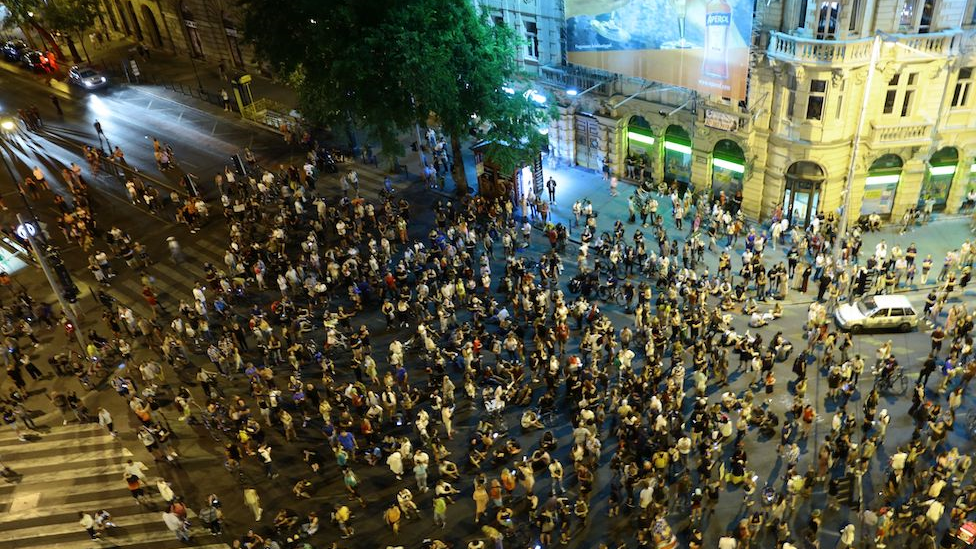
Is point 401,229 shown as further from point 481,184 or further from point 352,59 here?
point 352,59

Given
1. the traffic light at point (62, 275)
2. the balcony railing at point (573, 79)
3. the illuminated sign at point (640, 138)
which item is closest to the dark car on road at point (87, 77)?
the traffic light at point (62, 275)

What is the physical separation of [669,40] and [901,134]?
11.1 meters

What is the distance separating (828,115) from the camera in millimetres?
31656

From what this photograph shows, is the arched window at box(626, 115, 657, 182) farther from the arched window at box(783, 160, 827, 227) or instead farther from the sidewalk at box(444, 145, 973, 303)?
the arched window at box(783, 160, 827, 227)

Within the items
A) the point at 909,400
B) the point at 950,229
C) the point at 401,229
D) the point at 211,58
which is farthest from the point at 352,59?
the point at 211,58

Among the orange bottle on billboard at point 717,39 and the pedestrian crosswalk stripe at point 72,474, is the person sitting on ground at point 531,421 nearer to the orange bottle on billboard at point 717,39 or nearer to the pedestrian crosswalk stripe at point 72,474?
the pedestrian crosswalk stripe at point 72,474

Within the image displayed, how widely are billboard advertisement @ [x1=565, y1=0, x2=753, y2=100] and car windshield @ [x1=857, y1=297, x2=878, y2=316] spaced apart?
10.6 metres

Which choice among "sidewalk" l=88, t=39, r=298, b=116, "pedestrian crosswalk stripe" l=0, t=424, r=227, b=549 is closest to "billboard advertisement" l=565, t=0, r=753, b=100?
"sidewalk" l=88, t=39, r=298, b=116

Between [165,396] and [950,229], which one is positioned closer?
[165,396]

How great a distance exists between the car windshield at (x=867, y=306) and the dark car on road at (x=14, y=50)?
242 ft

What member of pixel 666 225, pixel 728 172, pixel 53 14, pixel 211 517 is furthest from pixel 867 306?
pixel 53 14

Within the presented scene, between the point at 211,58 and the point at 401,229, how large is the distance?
37.9m

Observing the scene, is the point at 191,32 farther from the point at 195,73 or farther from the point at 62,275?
the point at 62,275

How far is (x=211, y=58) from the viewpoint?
6397 cm
